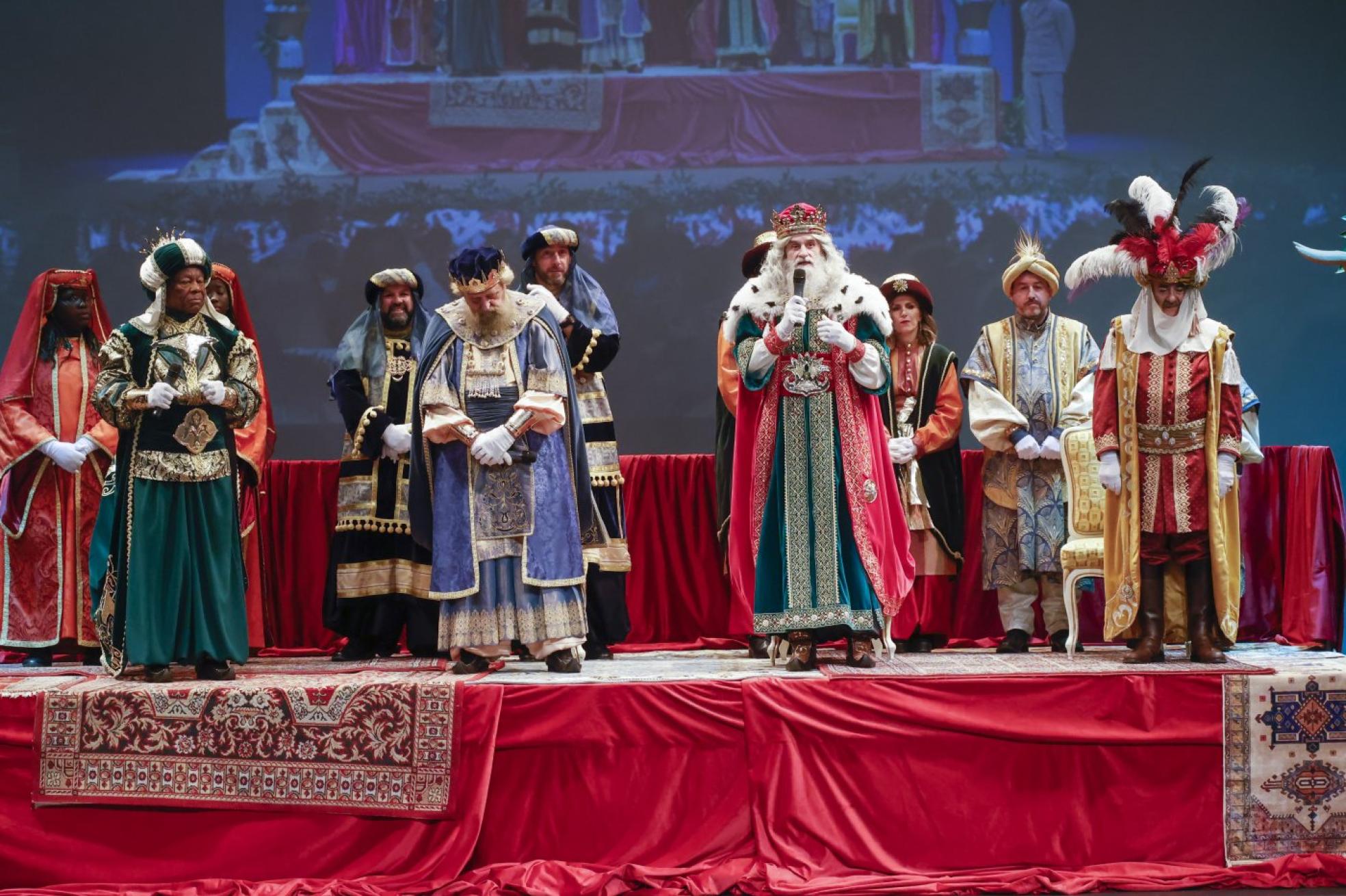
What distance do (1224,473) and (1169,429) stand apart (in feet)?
0.82

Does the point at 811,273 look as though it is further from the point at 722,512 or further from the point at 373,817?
the point at 373,817

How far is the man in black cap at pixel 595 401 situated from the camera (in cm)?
614

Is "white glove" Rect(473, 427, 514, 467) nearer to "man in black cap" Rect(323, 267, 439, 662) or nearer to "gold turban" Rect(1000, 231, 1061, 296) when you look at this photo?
"man in black cap" Rect(323, 267, 439, 662)

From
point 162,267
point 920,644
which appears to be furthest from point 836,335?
point 162,267

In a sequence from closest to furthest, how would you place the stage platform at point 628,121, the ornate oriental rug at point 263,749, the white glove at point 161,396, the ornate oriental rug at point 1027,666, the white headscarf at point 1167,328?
the ornate oriental rug at point 263,749 → the ornate oriental rug at point 1027,666 → the white glove at point 161,396 → the white headscarf at point 1167,328 → the stage platform at point 628,121

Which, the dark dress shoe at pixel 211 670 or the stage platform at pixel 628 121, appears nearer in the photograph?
the dark dress shoe at pixel 211 670

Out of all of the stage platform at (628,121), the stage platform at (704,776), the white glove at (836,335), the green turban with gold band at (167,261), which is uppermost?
the stage platform at (628,121)

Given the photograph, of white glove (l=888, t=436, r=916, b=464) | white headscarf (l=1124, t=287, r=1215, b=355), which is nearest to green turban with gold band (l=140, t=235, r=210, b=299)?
white glove (l=888, t=436, r=916, b=464)

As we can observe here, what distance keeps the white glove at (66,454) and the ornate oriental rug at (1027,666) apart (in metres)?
3.21

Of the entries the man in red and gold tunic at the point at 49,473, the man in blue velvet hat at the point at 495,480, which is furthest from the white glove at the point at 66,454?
the man in blue velvet hat at the point at 495,480

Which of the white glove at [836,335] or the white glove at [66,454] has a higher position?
the white glove at [836,335]

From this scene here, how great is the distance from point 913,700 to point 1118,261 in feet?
6.09

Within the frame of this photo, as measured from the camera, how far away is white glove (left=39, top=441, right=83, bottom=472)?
6180 millimetres

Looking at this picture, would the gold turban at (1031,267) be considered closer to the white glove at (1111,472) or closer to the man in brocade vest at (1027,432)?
the man in brocade vest at (1027,432)
